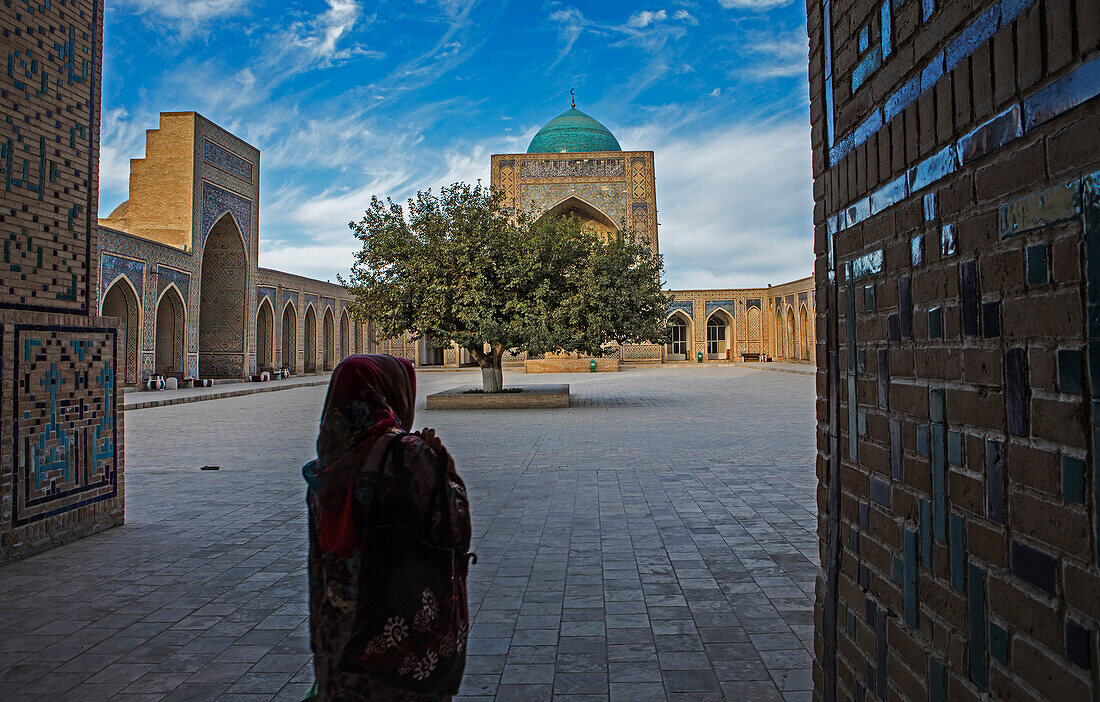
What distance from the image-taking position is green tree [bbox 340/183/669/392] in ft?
35.8

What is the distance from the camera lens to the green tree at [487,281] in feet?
35.8

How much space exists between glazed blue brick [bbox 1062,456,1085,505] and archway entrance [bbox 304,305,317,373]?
89.3ft

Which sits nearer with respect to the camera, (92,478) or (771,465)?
(92,478)

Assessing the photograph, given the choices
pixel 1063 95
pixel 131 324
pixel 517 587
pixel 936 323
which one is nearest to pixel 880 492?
pixel 936 323

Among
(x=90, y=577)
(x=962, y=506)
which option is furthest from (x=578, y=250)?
(x=962, y=506)

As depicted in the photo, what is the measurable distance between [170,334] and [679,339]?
80.9 ft

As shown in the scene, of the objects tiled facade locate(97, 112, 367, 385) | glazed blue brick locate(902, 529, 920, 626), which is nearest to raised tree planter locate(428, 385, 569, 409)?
tiled facade locate(97, 112, 367, 385)

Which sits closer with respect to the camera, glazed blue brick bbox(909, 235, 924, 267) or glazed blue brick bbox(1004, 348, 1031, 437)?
glazed blue brick bbox(1004, 348, 1031, 437)

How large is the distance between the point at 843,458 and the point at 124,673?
7.83ft

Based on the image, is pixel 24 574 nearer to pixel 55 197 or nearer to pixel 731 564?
pixel 55 197

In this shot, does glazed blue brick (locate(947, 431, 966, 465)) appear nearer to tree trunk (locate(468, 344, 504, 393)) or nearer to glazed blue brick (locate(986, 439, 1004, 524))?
glazed blue brick (locate(986, 439, 1004, 524))

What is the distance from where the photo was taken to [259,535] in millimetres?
3998

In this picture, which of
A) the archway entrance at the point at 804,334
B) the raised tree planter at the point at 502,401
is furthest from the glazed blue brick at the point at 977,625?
the archway entrance at the point at 804,334

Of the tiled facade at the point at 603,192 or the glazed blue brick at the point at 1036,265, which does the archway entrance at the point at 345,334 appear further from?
the glazed blue brick at the point at 1036,265
